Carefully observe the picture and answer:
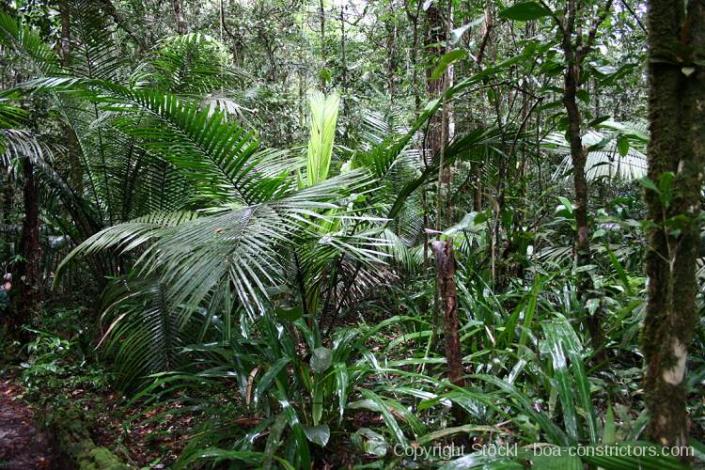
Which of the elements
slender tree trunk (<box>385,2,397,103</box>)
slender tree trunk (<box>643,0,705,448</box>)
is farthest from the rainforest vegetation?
slender tree trunk (<box>385,2,397,103</box>)

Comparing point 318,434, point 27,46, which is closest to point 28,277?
point 27,46

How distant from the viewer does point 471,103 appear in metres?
4.35

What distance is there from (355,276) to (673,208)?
1869 mm

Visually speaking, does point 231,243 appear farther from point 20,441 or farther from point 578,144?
point 20,441

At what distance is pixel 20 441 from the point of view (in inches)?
108

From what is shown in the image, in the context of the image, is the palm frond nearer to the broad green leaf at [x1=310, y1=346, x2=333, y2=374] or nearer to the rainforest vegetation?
the rainforest vegetation

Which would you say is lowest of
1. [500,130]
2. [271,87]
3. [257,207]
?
[257,207]

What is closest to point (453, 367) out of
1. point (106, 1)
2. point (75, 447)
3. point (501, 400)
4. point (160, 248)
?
point (501, 400)

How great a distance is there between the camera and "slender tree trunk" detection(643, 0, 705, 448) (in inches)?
50.6

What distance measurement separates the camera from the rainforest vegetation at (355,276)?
1397mm

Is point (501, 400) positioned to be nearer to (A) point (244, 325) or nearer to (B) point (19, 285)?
(A) point (244, 325)

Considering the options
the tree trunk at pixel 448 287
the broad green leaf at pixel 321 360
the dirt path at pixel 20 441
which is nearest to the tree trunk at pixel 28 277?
the dirt path at pixel 20 441

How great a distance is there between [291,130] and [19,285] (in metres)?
3.50

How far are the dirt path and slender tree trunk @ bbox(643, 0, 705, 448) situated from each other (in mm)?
2767
